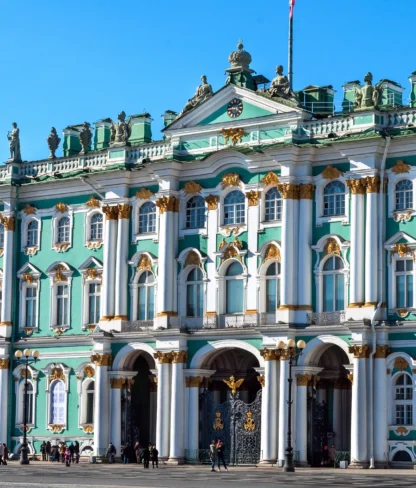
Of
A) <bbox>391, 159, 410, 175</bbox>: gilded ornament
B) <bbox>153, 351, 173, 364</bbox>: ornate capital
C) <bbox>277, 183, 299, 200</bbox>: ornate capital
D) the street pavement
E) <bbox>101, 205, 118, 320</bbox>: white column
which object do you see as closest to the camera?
the street pavement

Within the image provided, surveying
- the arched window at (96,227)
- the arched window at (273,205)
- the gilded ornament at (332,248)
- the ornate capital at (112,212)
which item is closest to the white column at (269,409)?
the gilded ornament at (332,248)

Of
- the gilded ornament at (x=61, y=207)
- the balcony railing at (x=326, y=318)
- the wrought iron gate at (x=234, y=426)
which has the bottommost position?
the wrought iron gate at (x=234, y=426)

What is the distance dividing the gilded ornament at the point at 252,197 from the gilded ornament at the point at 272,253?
2.25 metres

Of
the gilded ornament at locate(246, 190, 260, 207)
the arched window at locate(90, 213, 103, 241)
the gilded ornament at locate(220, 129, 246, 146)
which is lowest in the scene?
the arched window at locate(90, 213, 103, 241)

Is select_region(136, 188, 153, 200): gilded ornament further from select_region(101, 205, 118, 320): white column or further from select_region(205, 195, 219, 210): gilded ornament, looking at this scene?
select_region(205, 195, 219, 210): gilded ornament

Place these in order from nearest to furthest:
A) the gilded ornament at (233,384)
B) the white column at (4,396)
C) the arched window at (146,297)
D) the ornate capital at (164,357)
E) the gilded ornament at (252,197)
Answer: the gilded ornament at (252,197) → the gilded ornament at (233,384) → the ornate capital at (164,357) → the arched window at (146,297) → the white column at (4,396)

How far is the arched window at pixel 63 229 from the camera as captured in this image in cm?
7662

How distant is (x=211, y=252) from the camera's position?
70125 millimetres

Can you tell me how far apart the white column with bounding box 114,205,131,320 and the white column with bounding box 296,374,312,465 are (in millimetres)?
11428

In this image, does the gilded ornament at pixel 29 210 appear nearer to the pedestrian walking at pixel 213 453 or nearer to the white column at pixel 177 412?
the white column at pixel 177 412

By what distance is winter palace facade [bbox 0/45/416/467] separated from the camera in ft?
212

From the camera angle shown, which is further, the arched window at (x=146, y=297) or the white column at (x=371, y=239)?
the arched window at (x=146, y=297)

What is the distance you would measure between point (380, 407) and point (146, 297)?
14805mm

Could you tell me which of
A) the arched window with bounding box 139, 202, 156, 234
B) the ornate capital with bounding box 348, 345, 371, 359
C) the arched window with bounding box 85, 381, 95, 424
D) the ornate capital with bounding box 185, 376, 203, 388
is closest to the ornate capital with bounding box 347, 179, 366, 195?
the ornate capital with bounding box 348, 345, 371, 359
